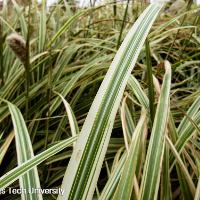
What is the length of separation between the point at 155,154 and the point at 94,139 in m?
0.16

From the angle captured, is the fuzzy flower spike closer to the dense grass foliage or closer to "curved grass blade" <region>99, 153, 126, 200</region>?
the dense grass foliage

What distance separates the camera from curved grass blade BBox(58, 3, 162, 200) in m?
0.50

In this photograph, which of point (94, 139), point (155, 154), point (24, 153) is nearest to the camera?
point (94, 139)

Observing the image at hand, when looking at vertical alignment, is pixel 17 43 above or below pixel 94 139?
above

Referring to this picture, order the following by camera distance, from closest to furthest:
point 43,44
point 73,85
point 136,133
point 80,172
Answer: point 80,172 → point 136,133 → point 73,85 → point 43,44

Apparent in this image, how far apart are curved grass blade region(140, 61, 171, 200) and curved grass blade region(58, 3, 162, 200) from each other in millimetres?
125

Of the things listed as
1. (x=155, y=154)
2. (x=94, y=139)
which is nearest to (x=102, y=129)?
(x=94, y=139)

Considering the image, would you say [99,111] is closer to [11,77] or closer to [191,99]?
[191,99]

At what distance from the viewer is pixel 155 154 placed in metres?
0.64

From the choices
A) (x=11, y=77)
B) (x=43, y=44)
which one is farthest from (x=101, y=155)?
(x=43, y=44)

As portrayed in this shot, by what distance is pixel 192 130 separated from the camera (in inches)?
31.6

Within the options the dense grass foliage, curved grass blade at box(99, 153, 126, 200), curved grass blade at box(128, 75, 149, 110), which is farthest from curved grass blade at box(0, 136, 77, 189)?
curved grass blade at box(128, 75, 149, 110)

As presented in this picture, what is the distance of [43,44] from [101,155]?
81 centimetres

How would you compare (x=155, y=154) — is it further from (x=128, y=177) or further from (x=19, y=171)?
(x=19, y=171)
